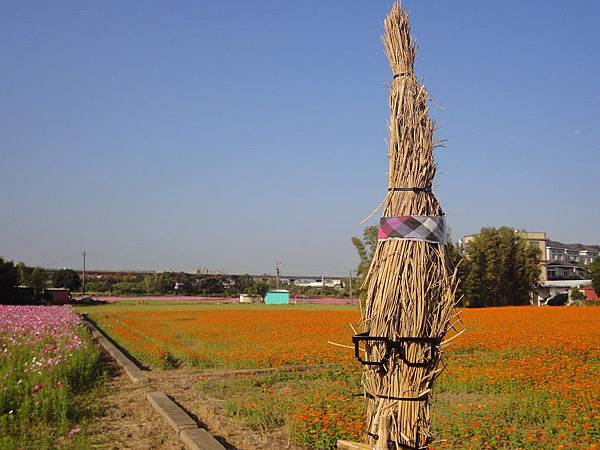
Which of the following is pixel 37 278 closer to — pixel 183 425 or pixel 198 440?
pixel 183 425

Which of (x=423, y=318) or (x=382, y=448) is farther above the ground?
(x=423, y=318)

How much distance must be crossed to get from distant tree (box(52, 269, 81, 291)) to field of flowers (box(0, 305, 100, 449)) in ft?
209

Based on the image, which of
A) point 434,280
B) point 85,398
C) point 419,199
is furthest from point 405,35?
point 85,398

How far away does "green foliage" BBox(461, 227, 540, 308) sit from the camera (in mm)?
42906

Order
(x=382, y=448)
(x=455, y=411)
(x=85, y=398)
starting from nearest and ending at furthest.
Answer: (x=382, y=448) < (x=455, y=411) < (x=85, y=398)

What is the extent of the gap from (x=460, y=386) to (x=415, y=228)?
6170 millimetres

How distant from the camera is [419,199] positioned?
135 inches

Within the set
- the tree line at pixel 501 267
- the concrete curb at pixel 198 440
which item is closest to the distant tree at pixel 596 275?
the tree line at pixel 501 267

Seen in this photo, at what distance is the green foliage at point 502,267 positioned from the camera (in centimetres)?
4291

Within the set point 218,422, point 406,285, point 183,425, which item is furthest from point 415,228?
point 218,422

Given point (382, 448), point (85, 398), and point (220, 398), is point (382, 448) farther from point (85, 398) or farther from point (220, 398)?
point (85, 398)

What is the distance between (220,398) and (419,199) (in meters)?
5.74

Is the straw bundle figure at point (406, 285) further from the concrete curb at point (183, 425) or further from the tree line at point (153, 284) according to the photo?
the tree line at point (153, 284)

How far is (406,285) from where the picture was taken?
337cm
